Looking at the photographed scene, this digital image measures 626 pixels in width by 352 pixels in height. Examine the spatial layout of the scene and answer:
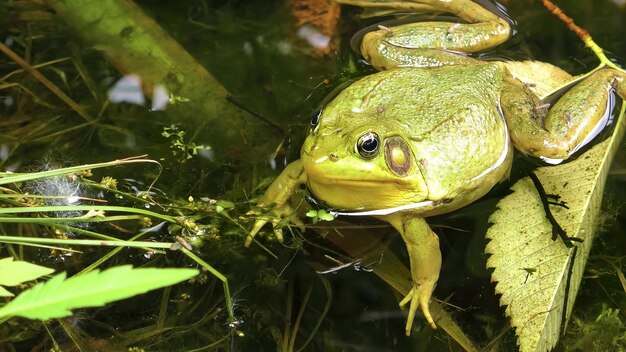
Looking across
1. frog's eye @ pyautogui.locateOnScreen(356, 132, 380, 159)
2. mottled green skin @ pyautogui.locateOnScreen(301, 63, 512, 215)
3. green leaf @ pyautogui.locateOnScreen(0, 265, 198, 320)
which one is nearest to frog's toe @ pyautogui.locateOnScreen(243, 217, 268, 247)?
mottled green skin @ pyautogui.locateOnScreen(301, 63, 512, 215)

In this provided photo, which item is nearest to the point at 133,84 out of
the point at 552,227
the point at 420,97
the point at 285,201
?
the point at 285,201

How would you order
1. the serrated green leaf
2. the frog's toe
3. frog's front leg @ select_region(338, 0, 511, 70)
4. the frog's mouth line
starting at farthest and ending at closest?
frog's front leg @ select_region(338, 0, 511, 70) < the frog's toe < the frog's mouth line < the serrated green leaf

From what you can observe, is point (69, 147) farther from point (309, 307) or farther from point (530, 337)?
point (530, 337)

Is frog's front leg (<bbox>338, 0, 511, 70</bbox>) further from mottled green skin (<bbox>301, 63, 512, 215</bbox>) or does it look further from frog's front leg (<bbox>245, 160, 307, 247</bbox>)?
frog's front leg (<bbox>245, 160, 307, 247</bbox>)

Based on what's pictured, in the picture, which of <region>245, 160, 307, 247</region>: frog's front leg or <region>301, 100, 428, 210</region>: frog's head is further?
<region>245, 160, 307, 247</region>: frog's front leg

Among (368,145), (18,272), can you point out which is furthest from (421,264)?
(18,272)

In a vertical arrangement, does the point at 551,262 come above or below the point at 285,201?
above
